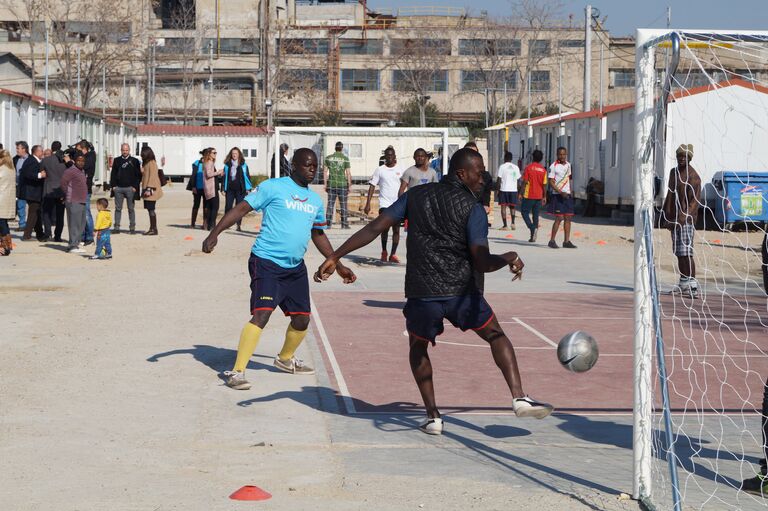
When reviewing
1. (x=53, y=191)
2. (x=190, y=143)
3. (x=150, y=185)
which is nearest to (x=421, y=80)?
(x=190, y=143)

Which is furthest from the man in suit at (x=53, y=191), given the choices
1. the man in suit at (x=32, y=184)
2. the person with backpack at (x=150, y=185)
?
A: the person with backpack at (x=150, y=185)

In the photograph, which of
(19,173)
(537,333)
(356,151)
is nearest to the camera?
(537,333)

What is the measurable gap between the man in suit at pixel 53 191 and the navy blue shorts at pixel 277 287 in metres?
12.7

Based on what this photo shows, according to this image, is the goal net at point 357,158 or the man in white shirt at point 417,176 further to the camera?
the goal net at point 357,158

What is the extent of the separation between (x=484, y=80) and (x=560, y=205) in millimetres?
61546

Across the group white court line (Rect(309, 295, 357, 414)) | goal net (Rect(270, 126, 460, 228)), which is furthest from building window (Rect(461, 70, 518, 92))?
white court line (Rect(309, 295, 357, 414))

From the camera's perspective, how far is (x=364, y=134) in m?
28.0

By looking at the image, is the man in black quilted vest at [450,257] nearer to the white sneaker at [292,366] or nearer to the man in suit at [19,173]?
the white sneaker at [292,366]

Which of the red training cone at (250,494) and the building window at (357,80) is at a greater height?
the building window at (357,80)

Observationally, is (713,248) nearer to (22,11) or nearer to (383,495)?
(383,495)

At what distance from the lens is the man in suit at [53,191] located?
21641 millimetres

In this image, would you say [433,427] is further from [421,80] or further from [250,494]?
[421,80]

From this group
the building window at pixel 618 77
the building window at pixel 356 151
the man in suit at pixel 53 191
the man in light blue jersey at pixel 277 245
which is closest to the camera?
the man in light blue jersey at pixel 277 245

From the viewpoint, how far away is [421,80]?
82188 mm
